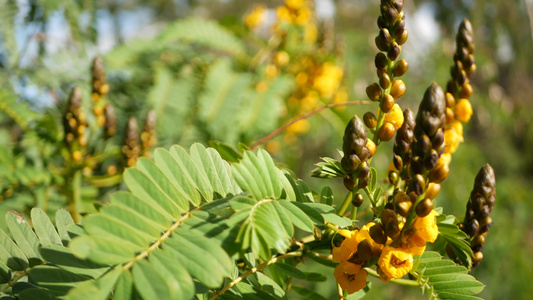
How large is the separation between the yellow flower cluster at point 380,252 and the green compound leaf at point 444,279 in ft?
0.25

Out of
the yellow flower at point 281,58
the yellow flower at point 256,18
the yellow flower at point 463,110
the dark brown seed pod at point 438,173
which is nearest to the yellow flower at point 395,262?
the dark brown seed pod at point 438,173

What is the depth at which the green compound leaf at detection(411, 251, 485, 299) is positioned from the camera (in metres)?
0.63

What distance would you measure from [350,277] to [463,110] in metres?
0.38

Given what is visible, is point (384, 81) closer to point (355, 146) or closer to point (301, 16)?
point (355, 146)

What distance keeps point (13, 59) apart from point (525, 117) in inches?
180

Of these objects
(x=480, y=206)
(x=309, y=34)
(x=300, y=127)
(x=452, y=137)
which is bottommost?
(x=480, y=206)

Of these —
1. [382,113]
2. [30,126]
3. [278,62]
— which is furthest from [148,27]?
[382,113]

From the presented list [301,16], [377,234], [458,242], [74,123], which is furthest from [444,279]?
[301,16]

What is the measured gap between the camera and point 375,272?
0.63 m

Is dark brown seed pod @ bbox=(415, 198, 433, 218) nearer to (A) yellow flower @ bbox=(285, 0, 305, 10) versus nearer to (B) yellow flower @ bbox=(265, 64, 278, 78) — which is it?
(B) yellow flower @ bbox=(265, 64, 278, 78)

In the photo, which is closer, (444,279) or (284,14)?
(444,279)

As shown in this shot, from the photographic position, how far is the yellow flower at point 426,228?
0.55 metres

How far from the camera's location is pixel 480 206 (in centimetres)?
65

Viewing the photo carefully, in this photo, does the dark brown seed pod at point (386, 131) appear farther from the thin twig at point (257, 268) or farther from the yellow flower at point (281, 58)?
the yellow flower at point (281, 58)
